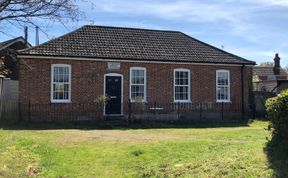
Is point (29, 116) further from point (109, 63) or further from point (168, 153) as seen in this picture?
point (168, 153)

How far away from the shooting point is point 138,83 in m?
26.5

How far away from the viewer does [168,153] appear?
12.8 meters

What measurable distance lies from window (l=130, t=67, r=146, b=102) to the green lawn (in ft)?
34.0

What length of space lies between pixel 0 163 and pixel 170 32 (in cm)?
2008

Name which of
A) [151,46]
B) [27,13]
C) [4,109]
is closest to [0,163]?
[27,13]

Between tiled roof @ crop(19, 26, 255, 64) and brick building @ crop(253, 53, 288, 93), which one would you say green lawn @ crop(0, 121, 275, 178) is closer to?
tiled roof @ crop(19, 26, 255, 64)

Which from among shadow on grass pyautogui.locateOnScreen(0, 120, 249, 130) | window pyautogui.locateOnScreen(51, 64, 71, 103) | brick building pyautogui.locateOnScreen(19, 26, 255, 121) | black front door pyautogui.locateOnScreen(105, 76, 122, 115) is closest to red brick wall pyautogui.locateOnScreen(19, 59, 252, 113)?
brick building pyautogui.locateOnScreen(19, 26, 255, 121)

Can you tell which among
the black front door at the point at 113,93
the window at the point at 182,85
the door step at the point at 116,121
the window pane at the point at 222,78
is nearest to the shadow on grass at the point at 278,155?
the door step at the point at 116,121

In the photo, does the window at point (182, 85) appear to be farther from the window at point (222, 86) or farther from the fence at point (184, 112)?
the window at point (222, 86)

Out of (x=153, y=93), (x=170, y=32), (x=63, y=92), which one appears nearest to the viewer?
(x=63, y=92)

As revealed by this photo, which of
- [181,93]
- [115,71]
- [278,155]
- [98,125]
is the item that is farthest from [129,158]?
[181,93]

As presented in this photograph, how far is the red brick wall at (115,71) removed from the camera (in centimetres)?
2444

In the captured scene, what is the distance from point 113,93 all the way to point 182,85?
14.4ft

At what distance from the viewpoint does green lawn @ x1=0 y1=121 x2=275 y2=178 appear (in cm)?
1022
